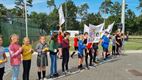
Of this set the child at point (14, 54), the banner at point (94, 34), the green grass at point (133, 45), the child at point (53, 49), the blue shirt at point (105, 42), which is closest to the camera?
the child at point (14, 54)

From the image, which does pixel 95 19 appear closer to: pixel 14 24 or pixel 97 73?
pixel 14 24

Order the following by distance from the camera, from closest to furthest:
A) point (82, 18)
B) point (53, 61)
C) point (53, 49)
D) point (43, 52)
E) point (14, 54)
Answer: point (14, 54) → point (43, 52) → point (53, 49) → point (53, 61) → point (82, 18)

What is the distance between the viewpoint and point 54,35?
13.7 metres

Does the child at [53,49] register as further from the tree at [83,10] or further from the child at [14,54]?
the tree at [83,10]

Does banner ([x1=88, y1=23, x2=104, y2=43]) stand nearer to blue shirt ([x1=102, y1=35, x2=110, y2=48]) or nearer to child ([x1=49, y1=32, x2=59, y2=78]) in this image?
blue shirt ([x1=102, y1=35, x2=110, y2=48])

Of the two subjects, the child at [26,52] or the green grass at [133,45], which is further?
the green grass at [133,45]

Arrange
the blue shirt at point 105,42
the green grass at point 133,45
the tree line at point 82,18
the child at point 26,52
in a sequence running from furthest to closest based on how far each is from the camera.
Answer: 1. the tree line at point 82,18
2. the green grass at point 133,45
3. the blue shirt at point 105,42
4. the child at point 26,52

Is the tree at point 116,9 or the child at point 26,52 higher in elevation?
the tree at point 116,9

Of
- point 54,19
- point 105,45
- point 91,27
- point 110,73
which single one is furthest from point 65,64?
point 54,19

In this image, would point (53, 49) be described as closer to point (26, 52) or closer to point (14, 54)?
point (26, 52)

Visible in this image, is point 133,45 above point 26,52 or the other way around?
the other way around

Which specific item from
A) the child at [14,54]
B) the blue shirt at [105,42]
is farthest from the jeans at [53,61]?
the blue shirt at [105,42]

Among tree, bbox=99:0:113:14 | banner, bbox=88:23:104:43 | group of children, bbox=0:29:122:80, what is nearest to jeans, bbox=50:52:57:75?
group of children, bbox=0:29:122:80

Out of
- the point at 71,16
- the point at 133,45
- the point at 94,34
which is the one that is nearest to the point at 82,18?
the point at 71,16
